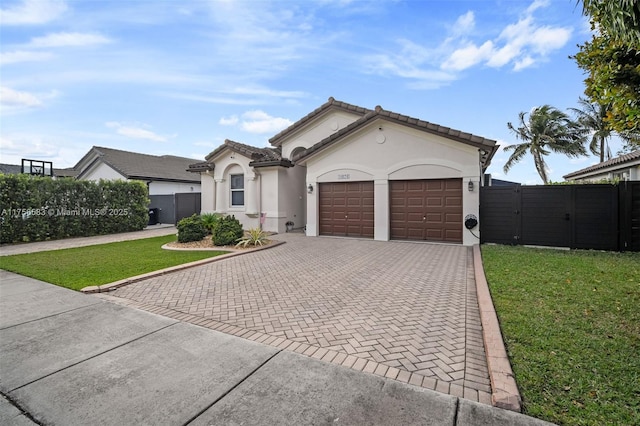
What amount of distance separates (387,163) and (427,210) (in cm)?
261

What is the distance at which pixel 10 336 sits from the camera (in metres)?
4.14

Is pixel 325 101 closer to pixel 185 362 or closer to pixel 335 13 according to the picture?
pixel 335 13

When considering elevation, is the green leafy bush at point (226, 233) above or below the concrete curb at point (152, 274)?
above

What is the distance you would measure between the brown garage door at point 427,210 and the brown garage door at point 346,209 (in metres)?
1.13

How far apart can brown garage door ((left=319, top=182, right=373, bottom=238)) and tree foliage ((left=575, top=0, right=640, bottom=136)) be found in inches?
350

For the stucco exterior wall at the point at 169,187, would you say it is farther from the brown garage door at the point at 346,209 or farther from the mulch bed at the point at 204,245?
the brown garage door at the point at 346,209

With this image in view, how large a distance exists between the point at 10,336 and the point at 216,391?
3.52 meters

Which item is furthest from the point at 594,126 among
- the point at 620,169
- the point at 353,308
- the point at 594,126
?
the point at 353,308

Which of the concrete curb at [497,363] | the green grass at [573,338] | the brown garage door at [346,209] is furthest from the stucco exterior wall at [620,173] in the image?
the concrete curb at [497,363]

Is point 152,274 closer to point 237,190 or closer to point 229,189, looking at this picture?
point 237,190

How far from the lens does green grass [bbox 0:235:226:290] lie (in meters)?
7.08

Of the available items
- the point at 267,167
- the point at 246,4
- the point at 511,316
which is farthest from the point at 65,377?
the point at 267,167

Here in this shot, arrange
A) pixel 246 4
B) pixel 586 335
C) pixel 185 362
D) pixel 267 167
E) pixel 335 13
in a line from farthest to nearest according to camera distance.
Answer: pixel 267 167 < pixel 335 13 < pixel 246 4 < pixel 586 335 < pixel 185 362

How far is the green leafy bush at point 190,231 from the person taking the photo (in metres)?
12.4
